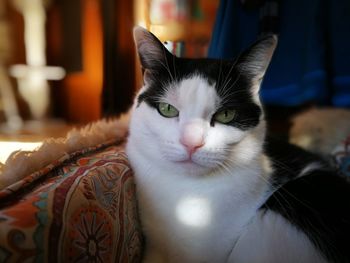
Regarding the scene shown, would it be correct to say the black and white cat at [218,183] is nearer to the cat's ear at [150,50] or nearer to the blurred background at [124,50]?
the cat's ear at [150,50]

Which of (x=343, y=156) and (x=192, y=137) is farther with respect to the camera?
(x=343, y=156)

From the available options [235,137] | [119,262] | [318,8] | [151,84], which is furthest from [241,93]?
[318,8]

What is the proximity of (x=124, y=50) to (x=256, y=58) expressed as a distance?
97 centimetres

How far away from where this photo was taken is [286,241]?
0.73 metres

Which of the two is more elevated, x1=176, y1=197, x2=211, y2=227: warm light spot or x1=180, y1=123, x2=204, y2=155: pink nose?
x1=180, y1=123, x2=204, y2=155: pink nose

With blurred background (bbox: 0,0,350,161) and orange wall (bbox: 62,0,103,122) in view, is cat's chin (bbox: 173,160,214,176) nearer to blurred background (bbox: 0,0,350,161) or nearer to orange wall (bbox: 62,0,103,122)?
blurred background (bbox: 0,0,350,161)

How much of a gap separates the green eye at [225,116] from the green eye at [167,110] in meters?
0.10

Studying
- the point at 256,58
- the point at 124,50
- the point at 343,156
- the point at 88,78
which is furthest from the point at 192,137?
the point at 88,78

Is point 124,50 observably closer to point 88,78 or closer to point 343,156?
point 88,78

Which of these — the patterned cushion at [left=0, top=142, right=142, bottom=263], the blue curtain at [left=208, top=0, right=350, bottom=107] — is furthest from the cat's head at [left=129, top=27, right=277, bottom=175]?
the blue curtain at [left=208, top=0, right=350, bottom=107]

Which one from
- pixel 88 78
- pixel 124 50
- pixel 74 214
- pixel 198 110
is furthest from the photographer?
pixel 88 78

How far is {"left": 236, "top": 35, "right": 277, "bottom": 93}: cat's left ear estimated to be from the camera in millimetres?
750

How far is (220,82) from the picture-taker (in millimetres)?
754

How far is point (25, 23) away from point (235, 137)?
5.72ft
